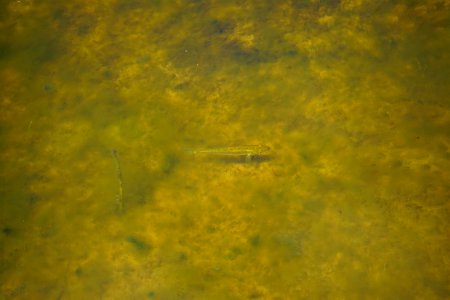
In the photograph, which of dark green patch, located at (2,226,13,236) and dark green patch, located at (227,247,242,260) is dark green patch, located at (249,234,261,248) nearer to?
dark green patch, located at (227,247,242,260)

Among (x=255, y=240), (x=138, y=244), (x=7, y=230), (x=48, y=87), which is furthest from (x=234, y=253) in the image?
(x=48, y=87)

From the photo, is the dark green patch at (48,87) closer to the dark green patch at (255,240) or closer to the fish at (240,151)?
the fish at (240,151)

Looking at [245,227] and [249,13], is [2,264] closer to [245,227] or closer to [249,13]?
[245,227]

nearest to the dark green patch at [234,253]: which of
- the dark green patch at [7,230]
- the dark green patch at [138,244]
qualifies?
the dark green patch at [138,244]

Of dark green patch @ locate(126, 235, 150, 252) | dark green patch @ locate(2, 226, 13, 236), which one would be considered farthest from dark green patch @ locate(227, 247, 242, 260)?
dark green patch @ locate(2, 226, 13, 236)

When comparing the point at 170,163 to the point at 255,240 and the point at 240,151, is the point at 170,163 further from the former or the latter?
the point at 255,240

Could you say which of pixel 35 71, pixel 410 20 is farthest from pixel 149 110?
pixel 410 20
